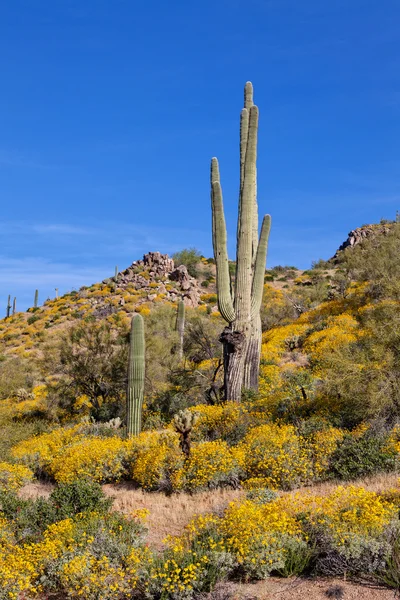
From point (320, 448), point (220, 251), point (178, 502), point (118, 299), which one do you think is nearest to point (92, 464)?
point (178, 502)

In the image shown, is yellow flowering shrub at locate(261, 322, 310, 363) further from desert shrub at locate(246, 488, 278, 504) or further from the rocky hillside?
the rocky hillside

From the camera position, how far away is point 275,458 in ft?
32.8

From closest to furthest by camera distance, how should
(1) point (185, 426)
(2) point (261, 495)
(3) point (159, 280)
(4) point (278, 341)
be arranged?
(2) point (261, 495) < (1) point (185, 426) < (4) point (278, 341) < (3) point (159, 280)

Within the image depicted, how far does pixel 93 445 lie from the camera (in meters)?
12.0

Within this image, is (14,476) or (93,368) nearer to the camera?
(14,476)

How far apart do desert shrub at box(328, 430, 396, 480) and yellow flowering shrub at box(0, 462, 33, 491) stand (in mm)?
6464

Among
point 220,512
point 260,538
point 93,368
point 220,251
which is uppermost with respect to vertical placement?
point 220,251

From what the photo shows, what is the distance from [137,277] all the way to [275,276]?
14062 mm

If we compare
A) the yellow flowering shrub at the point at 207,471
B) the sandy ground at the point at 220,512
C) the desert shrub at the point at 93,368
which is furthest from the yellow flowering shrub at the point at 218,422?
the desert shrub at the point at 93,368

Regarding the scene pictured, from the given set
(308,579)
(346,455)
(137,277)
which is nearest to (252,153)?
(346,455)

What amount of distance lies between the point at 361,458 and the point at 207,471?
2.90 m

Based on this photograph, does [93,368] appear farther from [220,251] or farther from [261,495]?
[261,495]

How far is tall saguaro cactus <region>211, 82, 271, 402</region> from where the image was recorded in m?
14.5

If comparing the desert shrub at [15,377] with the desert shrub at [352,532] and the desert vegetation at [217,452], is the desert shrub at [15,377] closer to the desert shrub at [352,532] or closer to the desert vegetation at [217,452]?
the desert vegetation at [217,452]
